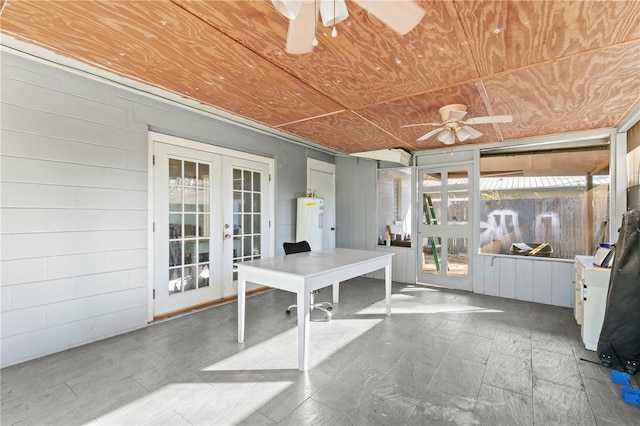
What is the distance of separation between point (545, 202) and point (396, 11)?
447cm

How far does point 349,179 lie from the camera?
633cm

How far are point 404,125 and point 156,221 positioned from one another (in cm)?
336

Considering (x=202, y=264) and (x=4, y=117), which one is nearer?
(x=4, y=117)

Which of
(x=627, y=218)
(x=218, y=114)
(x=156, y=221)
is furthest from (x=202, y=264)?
(x=627, y=218)

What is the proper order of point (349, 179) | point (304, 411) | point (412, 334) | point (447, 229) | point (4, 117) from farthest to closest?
point (349, 179) → point (447, 229) → point (412, 334) → point (4, 117) → point (304, 411)

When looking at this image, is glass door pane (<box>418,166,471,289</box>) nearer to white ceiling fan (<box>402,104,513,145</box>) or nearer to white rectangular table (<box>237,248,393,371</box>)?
white ceiling fan (<box>402,104,513,145</box>)

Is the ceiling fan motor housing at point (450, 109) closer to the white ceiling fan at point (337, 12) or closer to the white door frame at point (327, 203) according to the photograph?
the white ceiling fan at point (337, 12)

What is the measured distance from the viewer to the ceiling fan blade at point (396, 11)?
1.36 metres

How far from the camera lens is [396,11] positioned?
1.42 metres

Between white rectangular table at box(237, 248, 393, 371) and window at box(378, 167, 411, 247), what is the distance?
7.27 ft

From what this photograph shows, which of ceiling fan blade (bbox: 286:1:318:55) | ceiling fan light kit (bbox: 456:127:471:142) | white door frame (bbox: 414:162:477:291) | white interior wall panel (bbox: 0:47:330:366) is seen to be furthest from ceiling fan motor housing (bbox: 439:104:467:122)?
white interior wall panel (bbox: 0:47:330:366)

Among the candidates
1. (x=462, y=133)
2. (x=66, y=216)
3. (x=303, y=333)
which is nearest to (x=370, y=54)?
(x=462, y=133)

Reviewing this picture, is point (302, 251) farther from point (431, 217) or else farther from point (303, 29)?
point (303, 29)

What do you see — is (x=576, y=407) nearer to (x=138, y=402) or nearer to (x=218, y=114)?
(x=138, y=402)
